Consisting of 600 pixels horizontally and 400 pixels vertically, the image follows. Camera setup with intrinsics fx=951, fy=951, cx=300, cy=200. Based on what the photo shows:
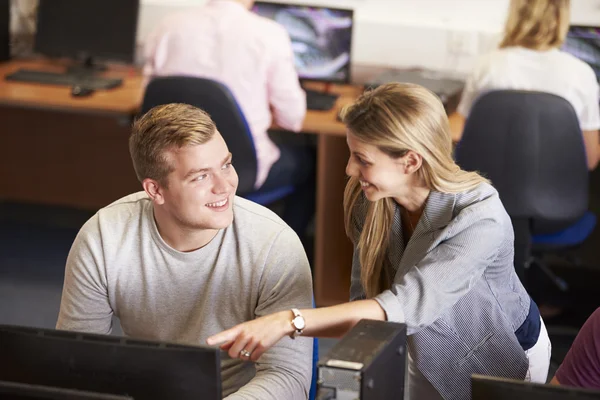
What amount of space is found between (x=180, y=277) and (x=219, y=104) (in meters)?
1.35

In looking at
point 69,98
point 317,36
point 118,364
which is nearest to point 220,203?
point 118,364

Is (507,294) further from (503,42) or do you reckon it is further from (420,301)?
(503,42)

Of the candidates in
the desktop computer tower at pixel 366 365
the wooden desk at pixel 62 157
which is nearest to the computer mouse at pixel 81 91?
the wooden desk at pixel 62 157

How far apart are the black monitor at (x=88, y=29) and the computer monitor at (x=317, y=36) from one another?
62 centimetres

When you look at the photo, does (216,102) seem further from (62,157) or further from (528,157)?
(62,157)

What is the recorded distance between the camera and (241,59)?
344 cm

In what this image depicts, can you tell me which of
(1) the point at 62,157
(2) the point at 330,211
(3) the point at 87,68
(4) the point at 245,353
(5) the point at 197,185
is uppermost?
(5) the point at 197,185

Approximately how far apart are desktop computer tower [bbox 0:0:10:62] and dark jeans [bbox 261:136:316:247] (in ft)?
4.81

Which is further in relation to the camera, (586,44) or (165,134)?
(586,44)

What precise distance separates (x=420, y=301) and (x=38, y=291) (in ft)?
7.98

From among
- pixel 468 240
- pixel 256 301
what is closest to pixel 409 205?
pixel 468 240

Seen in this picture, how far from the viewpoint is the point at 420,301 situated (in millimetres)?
1839

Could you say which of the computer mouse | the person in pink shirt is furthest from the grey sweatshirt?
the computer mouse

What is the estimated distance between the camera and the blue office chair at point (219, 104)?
3279 mm
